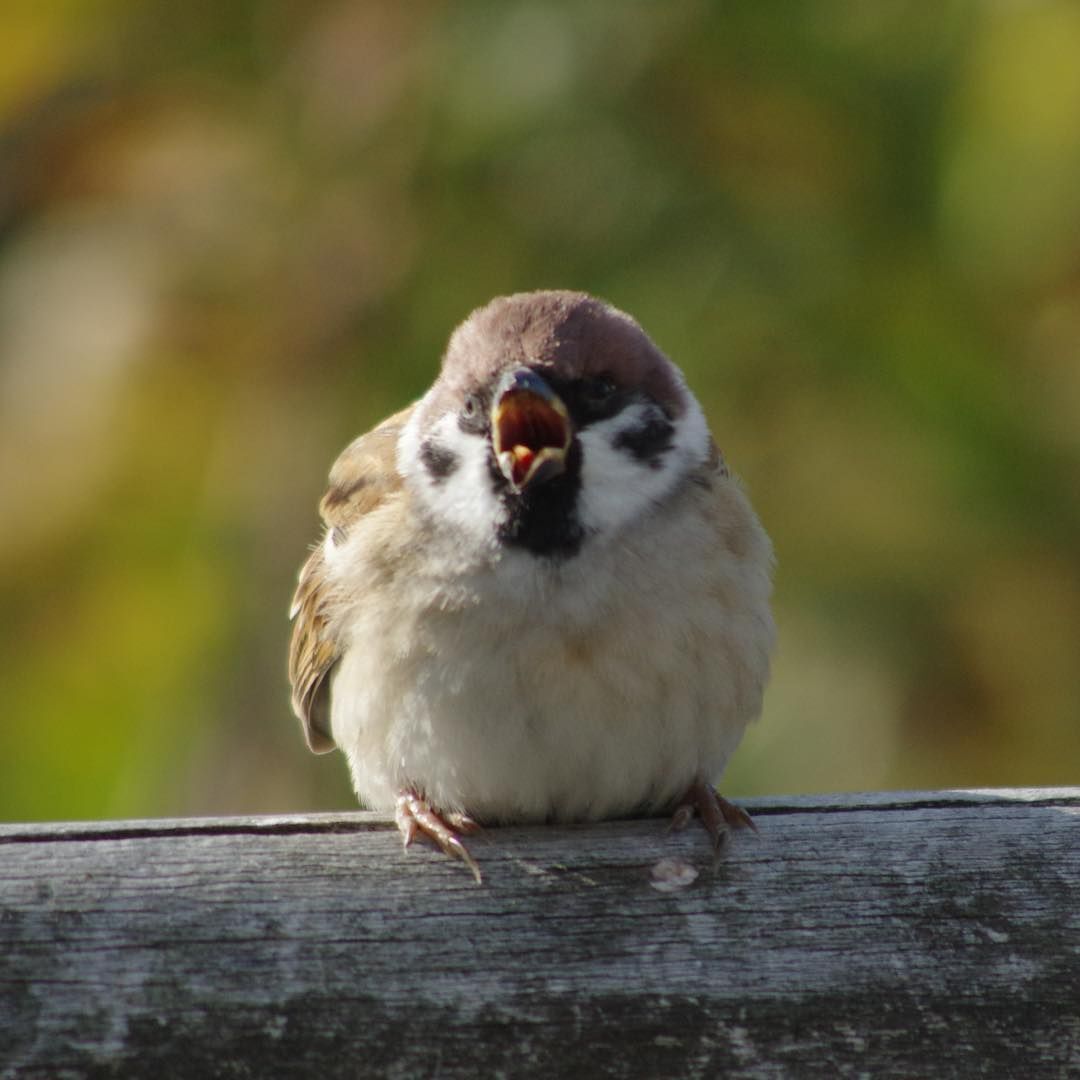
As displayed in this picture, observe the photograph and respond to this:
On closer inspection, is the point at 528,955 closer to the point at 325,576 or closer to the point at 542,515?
the point at 542,515

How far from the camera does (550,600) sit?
2236 millimetres

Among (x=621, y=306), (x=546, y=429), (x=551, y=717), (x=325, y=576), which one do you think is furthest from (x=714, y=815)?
(x=621, y=306)

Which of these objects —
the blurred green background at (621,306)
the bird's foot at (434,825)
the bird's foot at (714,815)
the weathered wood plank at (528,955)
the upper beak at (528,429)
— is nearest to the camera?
the weathered wood plank at (528,955)

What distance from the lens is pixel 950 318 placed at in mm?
3328

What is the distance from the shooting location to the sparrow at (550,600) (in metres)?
2.22

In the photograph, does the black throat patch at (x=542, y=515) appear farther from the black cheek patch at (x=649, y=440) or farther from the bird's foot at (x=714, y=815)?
the bird's foot at (x=714, y=815)

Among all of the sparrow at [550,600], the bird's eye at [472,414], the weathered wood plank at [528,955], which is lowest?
the weathered wood plank at [528,955]

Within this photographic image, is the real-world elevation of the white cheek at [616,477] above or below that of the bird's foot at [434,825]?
above

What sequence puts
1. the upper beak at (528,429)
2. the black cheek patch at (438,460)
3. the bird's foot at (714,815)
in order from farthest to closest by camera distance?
the black cheek patch at (438,460) → the upper beak at (528,429) → the bird's foot at (714,815)

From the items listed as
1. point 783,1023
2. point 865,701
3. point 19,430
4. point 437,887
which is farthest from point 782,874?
point 19,430

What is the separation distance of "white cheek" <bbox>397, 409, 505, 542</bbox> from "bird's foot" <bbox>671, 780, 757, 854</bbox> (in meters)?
0.40

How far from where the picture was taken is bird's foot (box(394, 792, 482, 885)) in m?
1.92

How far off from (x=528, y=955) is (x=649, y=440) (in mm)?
811

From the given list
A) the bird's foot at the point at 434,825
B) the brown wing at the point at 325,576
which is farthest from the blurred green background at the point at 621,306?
the bird's foot at the point at 434,825
